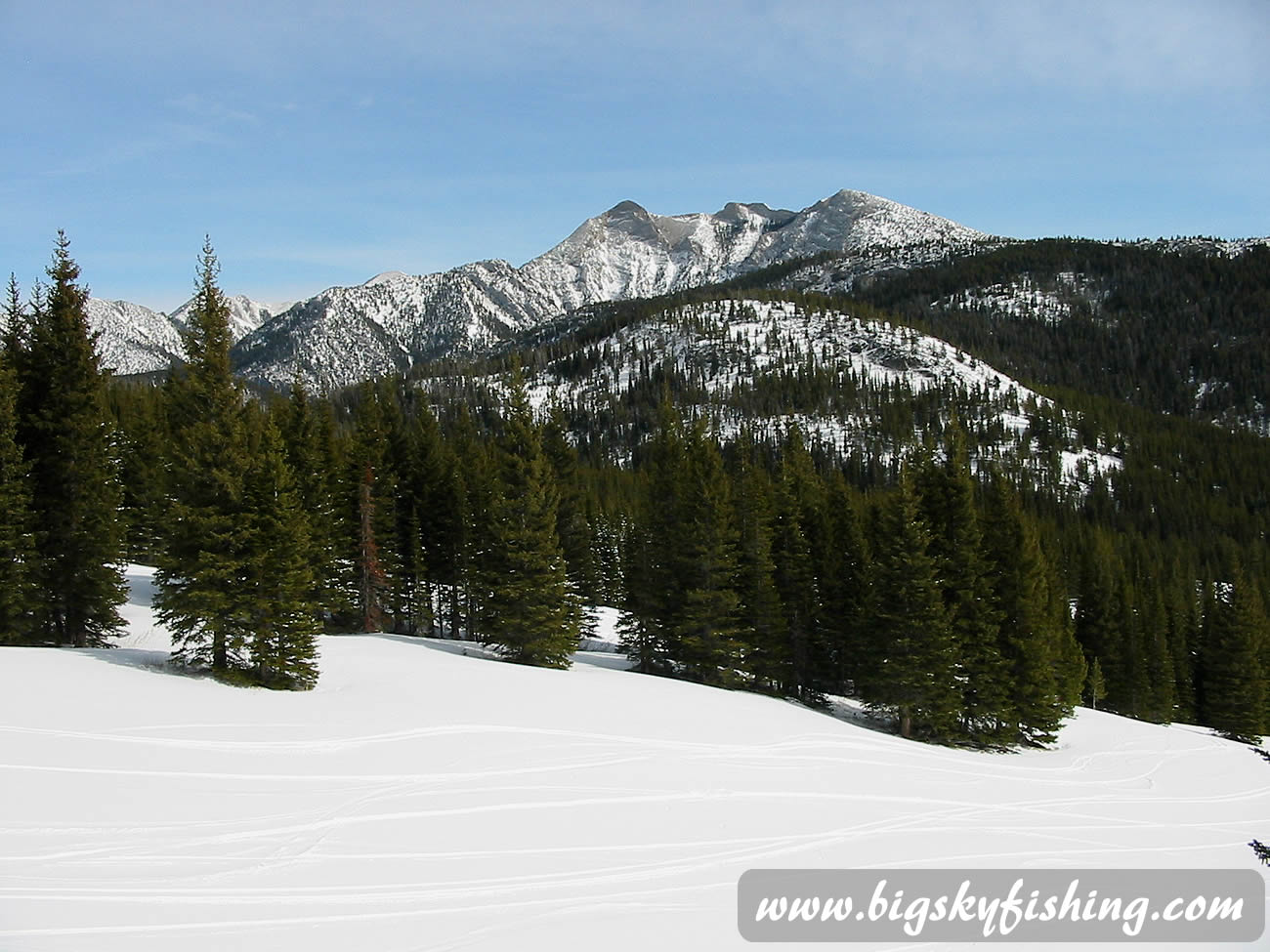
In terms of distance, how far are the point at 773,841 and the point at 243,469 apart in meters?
15.9

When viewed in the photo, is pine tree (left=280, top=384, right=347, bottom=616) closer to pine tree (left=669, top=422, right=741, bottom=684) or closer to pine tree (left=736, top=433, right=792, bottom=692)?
pine tree (left=669, top=422, right=741, bottom=684)

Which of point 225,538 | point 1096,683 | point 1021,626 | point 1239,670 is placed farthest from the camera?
point 1096,683

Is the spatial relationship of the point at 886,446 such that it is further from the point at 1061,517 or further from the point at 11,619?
the point at 11,619

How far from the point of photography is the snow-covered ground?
9.00 m

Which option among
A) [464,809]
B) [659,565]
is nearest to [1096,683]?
[659,565]

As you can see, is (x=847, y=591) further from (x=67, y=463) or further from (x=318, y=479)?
(x=67, y=463)

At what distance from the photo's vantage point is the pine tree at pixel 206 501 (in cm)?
1908

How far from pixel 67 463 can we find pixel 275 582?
7793 millimetres

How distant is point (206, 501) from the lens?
1992cm

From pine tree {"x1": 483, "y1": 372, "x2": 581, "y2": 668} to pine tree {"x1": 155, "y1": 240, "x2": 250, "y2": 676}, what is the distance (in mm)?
10095

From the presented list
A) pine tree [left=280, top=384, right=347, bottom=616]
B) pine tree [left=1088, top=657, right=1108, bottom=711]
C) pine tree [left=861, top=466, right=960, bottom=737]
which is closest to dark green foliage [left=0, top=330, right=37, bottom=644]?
pine tree [left=280, top=384, right=347, bottom=616]

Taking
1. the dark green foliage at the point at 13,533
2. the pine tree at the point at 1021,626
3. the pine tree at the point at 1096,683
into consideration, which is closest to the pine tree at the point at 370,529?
the dark green foliage at the point at 13,533

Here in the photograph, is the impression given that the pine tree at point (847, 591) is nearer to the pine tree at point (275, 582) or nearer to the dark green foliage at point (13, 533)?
the pine tree at point (275, 582)

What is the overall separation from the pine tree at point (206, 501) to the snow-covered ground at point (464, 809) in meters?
1.49
